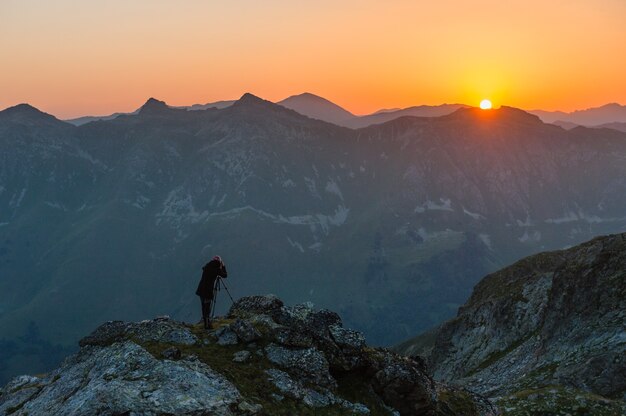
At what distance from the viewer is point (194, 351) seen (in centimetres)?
2712

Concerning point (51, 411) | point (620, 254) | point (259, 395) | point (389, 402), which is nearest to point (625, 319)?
point (620, 254)

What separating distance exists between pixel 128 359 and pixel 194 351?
3744mm

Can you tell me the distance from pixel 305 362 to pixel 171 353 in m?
7.26

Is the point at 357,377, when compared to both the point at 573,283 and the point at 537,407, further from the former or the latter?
the point at 573,283

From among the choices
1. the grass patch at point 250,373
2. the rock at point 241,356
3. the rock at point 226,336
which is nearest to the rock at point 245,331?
the rock at point 226,336

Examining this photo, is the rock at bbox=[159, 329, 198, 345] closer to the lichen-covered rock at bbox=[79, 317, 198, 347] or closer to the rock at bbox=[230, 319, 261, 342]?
the lichen-covered rock at bbox=[79, 317, 198, 347]

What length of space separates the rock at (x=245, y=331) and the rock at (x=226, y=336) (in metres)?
0.24

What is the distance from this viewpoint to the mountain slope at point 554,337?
40.8 m

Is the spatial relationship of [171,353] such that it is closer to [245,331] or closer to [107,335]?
[245,331]

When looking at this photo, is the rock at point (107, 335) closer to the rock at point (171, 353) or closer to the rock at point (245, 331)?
the rock at point (171, 353)

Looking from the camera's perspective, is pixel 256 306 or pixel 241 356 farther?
pixel 256 306

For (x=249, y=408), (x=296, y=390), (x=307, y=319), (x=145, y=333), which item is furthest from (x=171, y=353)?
(x=307, y=319)

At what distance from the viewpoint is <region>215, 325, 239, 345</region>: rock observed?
2839 cm

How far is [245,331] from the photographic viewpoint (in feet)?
93.7
